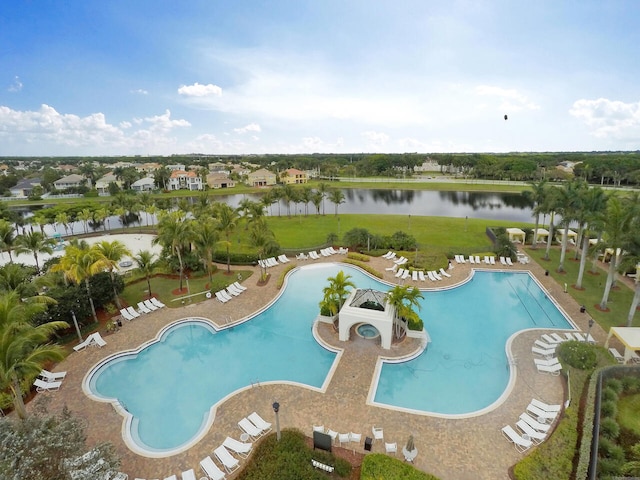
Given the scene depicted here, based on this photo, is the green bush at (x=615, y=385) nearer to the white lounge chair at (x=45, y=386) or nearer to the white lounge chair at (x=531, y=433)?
the white lounge chair at (x=531, y=433)

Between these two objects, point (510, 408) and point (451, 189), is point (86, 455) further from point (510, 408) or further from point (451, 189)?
point (451, 189)

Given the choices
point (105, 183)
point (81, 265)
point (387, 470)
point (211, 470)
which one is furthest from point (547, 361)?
point (105, 183)

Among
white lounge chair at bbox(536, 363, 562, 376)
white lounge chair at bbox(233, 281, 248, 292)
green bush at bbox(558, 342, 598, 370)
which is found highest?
green bush at bbox(558, 342, 598, 370)

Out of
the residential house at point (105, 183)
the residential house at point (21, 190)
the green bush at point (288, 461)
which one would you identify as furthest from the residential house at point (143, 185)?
the green bush at point (288, 461)

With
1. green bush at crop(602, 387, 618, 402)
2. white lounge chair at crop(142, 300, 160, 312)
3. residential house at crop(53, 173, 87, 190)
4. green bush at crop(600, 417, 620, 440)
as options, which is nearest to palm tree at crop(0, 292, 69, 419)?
white lounge chair at crop(142, 300, 160, 312)

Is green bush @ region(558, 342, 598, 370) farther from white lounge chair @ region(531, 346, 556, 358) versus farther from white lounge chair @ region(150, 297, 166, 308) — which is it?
white lounge chair @ region(150, 297, 166, 308)

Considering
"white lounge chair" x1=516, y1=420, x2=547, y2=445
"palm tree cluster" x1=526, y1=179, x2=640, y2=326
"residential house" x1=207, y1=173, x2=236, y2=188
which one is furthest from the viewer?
"residential house" x1=207, y1=173, x2=236, y2=188

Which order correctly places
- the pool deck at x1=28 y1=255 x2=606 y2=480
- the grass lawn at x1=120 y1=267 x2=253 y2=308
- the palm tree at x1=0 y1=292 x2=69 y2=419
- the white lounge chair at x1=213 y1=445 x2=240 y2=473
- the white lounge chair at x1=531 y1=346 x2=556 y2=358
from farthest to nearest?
the grass lawn at x1=120 y1=267 x2=253 y2=308, the white lounge chair at x1=531 y1=346 x2=556 y2=358, the pool deck at x1=28 y1=255 x2=606 y2=480, the white lounge chair at x1=213 y1=445 x2=240 y2=473, the palm tree at x1=0 y1=292 x2=69 y2=419
